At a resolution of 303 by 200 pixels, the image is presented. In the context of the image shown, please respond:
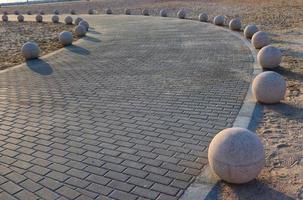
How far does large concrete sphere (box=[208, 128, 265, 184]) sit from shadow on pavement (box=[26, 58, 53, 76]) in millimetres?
8631

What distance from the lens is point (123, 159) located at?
6.07 metres

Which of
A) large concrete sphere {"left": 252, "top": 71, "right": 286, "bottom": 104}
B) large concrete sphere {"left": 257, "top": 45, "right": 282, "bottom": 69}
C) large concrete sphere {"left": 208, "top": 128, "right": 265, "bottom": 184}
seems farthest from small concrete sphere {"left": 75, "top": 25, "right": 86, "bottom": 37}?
large concrete sphere {"left": 208, "top": 128, "right": 265, "bottom": 184}

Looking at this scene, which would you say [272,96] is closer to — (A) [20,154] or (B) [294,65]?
(B) [294,65]

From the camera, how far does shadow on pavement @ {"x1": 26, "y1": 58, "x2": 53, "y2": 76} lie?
1266 cm

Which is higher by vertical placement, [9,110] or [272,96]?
[272,96]

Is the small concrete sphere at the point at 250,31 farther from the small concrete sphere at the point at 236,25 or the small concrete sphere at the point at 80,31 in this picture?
the small concrete sphere at the point at 80,31

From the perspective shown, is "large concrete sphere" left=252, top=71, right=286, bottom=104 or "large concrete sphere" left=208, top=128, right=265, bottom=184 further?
"large concrete sphere" left=252, top=71, right=286, bottom=104

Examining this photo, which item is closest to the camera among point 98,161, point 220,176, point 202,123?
point 220,176

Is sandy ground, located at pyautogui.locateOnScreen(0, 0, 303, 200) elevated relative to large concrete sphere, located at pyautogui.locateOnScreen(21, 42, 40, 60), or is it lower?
elevated

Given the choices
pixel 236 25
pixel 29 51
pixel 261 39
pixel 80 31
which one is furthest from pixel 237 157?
pixel 80 31

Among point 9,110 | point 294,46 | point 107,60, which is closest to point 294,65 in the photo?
point 294,46

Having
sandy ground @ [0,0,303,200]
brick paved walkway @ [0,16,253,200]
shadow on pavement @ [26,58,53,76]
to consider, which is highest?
sandy ground @ [0,0,303,200]

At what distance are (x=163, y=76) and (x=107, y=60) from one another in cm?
356

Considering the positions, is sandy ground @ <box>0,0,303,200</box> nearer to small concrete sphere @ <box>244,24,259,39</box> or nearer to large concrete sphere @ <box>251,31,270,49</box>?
large concrete sphere @ <box>251,31,270,49</box>
